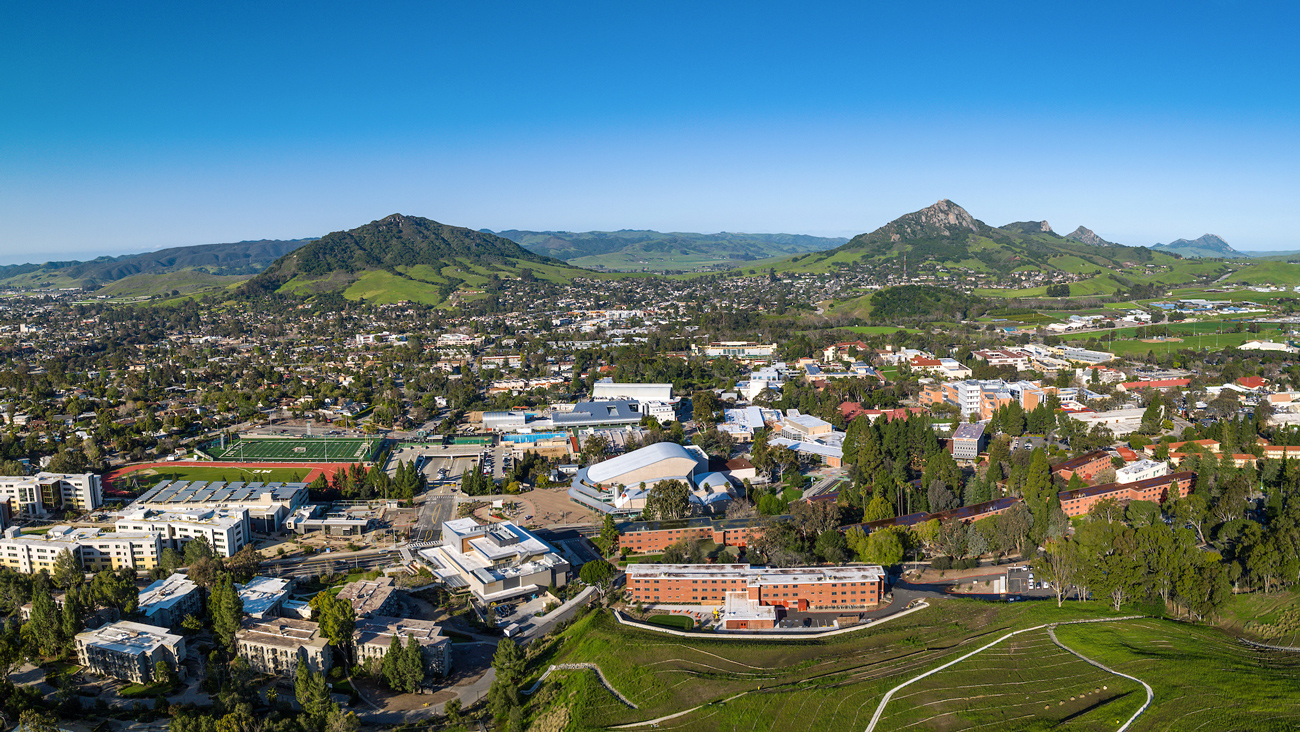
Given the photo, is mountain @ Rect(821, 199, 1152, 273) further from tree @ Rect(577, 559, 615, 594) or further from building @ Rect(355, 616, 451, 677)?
building @ Rect(355, 616, 451, 677)

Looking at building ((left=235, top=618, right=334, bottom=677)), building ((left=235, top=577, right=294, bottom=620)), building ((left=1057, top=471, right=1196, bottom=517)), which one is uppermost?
building ((left=1057, top=471, right=1196, bottom=517))

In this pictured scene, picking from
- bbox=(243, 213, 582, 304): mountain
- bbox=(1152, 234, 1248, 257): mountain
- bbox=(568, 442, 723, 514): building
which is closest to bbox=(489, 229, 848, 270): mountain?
bbox=(243, 213, 582, 304): mountain

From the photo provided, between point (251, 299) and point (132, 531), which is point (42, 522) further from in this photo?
point (251, 299)

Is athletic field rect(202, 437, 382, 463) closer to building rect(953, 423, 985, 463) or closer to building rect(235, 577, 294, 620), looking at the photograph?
building rect(235, 577, 294, 620)

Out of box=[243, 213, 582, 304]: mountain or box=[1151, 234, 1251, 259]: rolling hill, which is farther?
box=[1151, 234, 1251, 259]: rolling hill

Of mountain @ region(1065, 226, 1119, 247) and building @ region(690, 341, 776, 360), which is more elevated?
mountain @ region(1065, 226, 1119, 247)

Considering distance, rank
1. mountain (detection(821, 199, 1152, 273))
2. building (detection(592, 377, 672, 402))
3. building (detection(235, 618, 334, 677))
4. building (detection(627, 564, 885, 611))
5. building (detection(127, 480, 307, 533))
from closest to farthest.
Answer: building (detection(235, 618, 334, 677)) → building (detection(627, 564, 885, 611)) → building (detection(127, 480, 307, 533)) → building (detection(592, 377, 672, 402)) → mountain (detection(821, 199, 1152, 273))

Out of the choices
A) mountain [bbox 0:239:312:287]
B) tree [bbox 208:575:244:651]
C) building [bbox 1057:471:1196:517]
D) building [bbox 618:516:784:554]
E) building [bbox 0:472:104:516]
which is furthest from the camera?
mountain [bbox 0:239:312:287]

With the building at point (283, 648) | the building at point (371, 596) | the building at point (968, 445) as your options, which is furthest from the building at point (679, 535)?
the building at point (968, 445)

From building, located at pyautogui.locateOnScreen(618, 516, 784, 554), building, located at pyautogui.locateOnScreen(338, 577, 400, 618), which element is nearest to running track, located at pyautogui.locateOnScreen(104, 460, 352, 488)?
building, located at pyautogui.locateOnScreen(338, 577, 400, 618)
